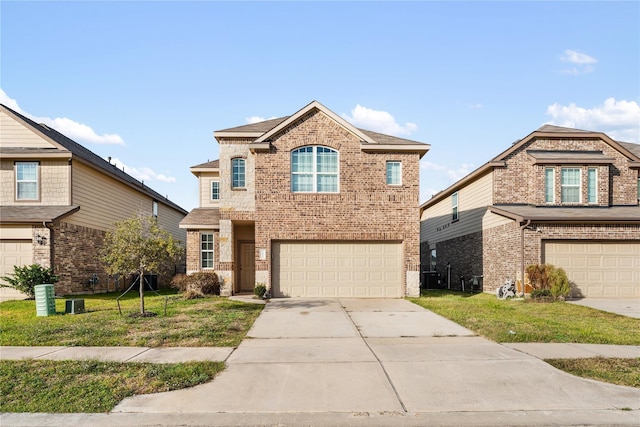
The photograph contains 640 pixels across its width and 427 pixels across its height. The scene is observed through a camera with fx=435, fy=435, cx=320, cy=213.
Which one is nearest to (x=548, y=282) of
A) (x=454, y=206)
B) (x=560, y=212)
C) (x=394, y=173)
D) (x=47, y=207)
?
(x=560, y=212)

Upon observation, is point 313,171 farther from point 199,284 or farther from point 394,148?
point 199,284

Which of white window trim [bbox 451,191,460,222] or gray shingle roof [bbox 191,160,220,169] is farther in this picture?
white window trim [bbox 451,191,460,222]

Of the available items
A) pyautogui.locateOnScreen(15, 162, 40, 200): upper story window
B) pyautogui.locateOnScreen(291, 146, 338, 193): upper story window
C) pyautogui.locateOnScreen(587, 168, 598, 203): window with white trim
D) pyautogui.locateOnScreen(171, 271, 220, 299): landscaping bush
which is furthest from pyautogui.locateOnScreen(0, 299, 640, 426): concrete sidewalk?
pyautogui.locateOnScreen(15, 162, 40, 200): upper story window

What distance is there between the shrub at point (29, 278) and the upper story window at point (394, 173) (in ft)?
45.0

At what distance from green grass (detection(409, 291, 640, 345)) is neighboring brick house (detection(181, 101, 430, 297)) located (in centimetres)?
268

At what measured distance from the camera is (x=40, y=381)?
657 centimetres

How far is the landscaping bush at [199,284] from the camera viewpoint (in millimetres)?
17667

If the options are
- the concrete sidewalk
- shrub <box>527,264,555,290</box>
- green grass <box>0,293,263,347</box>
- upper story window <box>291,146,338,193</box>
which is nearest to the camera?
the concrete sidewalk

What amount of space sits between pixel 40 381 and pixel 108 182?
17.6 m

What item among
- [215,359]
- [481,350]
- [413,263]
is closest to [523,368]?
[481,350]

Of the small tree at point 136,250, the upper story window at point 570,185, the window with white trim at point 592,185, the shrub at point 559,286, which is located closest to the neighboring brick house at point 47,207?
Result: the small tree at point 136,250

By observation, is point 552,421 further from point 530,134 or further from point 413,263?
point 530,134

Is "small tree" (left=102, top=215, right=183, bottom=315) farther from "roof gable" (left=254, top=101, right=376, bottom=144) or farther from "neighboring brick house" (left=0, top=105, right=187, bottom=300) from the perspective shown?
"neighboring brick house" (left=0, top=105, right=187, bottom=300)

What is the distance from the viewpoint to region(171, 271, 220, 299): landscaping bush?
58.0ft
